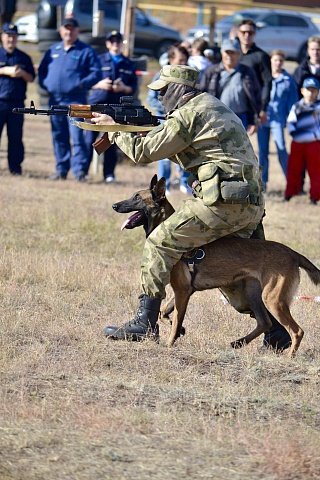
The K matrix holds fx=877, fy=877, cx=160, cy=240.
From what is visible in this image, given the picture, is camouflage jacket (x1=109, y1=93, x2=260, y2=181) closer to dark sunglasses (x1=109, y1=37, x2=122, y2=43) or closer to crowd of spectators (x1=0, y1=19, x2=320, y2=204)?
crowd of spectators (x1=0, y1=19, x2=320, y2=204)

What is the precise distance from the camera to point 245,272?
20.8 ft

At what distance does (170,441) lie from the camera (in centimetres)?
472

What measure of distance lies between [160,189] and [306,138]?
759 centimetres

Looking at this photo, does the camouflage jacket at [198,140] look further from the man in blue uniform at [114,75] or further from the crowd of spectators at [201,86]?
the man in blue uniform at [114,75]

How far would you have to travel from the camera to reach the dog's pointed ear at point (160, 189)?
20.9 ft

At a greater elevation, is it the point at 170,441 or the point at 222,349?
the point at 170,441

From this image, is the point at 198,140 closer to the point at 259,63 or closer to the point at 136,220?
the point at 136,220

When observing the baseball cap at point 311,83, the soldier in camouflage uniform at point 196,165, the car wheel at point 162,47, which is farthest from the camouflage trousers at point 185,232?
the car wheel at point 162,47

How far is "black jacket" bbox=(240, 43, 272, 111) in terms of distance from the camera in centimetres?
1341

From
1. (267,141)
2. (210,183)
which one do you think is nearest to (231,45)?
(267,141)

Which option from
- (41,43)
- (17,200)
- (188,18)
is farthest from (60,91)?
(188,18)

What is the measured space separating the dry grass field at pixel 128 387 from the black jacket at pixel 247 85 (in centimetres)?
388

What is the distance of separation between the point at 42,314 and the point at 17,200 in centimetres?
529

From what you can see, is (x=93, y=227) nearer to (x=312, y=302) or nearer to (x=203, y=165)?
(x=312, y=302)
